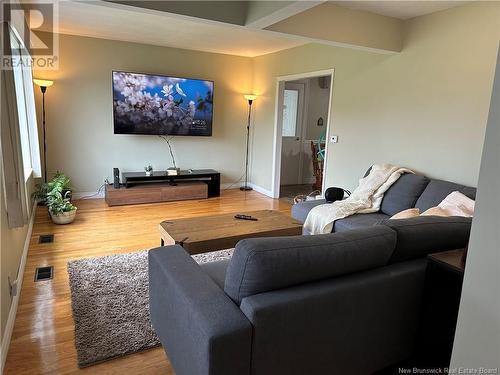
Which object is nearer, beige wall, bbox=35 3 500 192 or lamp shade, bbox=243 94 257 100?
beige wall, bbox=35 3 500 192

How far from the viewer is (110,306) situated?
238cm

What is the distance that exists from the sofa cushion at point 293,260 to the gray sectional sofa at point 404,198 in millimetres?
1565

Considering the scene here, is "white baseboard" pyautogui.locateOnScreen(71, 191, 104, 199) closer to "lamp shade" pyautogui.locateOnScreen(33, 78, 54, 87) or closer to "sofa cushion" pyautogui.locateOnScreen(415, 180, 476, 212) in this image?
"lamp shade" pyautogui.locateOnScreen(33, 78, 54, 87)

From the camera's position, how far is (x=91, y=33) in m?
4.79

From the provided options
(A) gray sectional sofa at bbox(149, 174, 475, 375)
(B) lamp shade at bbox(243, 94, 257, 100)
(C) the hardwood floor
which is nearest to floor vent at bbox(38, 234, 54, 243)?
(C) the hardwood floor

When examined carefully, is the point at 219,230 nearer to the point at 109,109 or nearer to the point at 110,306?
→ the point at 110,306

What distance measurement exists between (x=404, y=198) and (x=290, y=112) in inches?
158

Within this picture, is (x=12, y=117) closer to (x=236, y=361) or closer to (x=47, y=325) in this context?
(x=47, y=325)

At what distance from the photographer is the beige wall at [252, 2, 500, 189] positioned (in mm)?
3111

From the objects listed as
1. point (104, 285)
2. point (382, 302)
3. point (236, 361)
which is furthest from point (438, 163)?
point (104, 285)

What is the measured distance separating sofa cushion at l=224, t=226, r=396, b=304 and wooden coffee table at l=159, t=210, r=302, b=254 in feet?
3.84

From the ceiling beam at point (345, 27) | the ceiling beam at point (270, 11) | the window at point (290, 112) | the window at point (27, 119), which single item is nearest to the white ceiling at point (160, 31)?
the ceiling beam at point (345, 27)

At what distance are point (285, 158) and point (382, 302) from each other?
5599 mm

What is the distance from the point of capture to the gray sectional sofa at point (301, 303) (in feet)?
4.19
